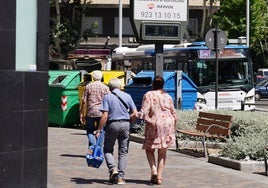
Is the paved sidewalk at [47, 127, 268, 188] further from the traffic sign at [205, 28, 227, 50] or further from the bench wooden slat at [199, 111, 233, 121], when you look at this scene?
the traffic sign at [205, 28, 227, 50]

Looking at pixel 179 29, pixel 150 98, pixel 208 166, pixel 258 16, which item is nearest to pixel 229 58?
pixel 179 29

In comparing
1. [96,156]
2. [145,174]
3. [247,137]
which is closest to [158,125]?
[96,156]

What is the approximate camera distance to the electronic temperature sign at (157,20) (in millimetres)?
15781

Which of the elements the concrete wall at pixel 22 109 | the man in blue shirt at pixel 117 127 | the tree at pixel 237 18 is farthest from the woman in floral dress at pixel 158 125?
the tree at pixel 237 18

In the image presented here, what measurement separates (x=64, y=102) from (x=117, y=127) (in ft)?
36.4

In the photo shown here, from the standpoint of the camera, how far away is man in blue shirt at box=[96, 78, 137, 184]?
31.5 ft

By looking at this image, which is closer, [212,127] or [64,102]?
[212,127]

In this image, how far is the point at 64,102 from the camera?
20.5 meters

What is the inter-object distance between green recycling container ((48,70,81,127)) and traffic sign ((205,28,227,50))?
191 inches

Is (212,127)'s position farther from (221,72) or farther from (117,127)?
(221,72)

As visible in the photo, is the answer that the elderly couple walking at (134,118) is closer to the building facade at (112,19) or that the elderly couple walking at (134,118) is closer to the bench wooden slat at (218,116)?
the bench wooden slat at (218,116)

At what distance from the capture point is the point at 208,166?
1174cm

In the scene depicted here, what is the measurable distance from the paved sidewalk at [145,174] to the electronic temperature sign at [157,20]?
339cm

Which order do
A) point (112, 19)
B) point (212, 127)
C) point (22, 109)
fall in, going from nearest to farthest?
point (22, 109), point (212, 127), point (112, 19)
